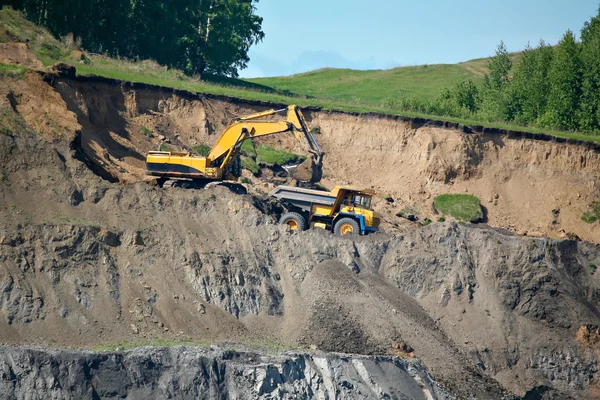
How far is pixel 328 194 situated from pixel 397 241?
3204 millimetres

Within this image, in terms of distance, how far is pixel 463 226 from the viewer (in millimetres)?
39906

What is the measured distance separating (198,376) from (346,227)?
41.6ft

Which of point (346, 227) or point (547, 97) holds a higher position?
point (547, 97)

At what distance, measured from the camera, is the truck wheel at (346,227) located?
39.2 meters

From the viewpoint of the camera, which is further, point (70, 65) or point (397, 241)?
point (70, 65)

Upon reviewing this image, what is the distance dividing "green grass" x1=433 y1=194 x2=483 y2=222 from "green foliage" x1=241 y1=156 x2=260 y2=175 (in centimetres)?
850

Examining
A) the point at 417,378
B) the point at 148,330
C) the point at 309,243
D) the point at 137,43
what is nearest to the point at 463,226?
the point at 309,243

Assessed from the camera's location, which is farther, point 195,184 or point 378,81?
point 378,81

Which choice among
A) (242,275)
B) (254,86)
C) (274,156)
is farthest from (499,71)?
(242,275)

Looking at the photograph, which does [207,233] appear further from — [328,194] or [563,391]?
[563,391]

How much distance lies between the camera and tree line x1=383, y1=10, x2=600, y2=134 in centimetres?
5947

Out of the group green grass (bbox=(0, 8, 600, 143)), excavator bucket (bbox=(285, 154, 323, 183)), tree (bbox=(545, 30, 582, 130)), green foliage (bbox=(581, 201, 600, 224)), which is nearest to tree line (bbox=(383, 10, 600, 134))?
tree (bbox=(545, 30, 582, 130))

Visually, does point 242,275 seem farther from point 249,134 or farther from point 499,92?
point 499,92

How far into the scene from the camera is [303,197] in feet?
131
